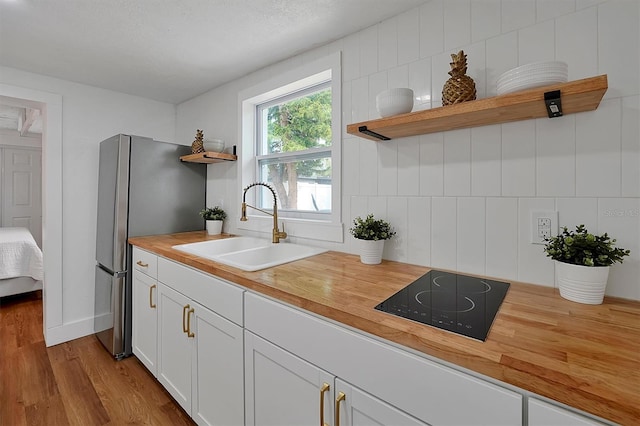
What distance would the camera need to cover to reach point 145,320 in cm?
201

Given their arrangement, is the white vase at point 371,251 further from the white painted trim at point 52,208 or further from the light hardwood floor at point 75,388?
the white painted trim at point 52,208

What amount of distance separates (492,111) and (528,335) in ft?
2.51

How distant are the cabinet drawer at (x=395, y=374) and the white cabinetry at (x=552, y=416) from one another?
0.02m

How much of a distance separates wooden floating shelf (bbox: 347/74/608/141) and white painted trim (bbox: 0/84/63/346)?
2.54 metres

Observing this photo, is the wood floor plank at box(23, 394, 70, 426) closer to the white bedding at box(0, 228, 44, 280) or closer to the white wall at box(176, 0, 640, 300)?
the white wall at box(176, 0, 640, 300)

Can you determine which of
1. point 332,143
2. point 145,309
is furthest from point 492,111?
point 145,309

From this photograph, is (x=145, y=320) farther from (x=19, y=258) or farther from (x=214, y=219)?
(x=19, y=258)

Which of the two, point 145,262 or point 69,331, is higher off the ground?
point 145,262

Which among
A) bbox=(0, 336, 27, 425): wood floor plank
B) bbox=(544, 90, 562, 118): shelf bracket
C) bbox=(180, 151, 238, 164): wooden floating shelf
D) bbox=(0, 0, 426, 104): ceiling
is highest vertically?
bbox=(0, 0, 426, 104): ceiling

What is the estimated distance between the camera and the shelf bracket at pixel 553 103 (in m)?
0.91

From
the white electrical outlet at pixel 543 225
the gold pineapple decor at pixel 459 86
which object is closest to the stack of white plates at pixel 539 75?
the gold pineapple decor at pixel 459 86

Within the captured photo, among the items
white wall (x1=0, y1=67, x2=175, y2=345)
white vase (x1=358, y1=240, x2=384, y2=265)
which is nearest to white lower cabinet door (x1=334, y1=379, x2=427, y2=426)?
white vase (x1=358, y1=240, x2=384, y2=265)

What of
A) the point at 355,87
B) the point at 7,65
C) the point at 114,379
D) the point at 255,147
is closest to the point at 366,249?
the point at 355,87

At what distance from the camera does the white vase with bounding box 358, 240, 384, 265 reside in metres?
1.47
